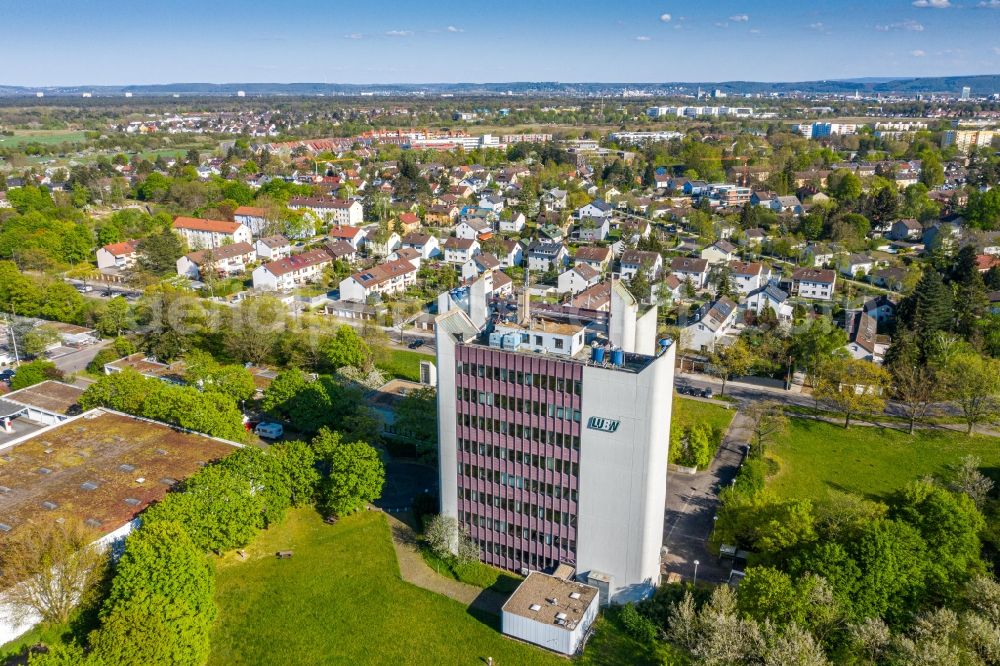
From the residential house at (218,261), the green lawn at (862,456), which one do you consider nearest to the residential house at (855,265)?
the green lawn at (862,456)

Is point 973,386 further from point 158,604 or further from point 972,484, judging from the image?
point 158,604

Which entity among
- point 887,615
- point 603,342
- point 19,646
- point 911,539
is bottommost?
point 19,646

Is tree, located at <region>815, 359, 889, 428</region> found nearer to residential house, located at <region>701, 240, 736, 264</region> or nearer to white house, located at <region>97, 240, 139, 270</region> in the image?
residential house, located at <region>701, 240, 736, 264</region>

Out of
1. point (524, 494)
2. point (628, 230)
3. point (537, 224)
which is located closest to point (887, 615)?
point (524, 494)

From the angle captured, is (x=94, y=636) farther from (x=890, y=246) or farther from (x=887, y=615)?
(x=890, y=246)

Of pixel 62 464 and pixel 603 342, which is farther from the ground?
pixel 603 342

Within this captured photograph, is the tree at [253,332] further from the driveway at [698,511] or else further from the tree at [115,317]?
the driveway at [698,511]

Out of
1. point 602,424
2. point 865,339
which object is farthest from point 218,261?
point 865,339
